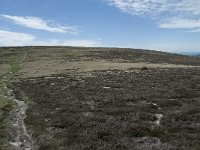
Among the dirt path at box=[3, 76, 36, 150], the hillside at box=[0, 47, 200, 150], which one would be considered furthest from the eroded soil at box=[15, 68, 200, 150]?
the dirt path at box=[3, 76, 36, 150]

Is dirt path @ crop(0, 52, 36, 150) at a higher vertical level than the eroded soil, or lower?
lower

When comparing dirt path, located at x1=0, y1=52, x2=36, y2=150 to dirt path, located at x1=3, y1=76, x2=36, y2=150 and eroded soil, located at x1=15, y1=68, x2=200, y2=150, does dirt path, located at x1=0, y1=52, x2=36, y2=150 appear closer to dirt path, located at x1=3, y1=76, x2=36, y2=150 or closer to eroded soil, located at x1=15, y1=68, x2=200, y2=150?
dirt path, located at x1=3, y1=76, x2=36, y2=150

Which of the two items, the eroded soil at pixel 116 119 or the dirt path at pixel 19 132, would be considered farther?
the dirt path at pixel 19 132

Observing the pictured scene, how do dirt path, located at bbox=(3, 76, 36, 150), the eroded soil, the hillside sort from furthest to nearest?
1. dirt path, located at bbox=(3, 76, 36, 150)
2. the hillside
3. the eroded soil

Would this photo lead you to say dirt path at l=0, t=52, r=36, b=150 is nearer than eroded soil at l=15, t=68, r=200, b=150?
No

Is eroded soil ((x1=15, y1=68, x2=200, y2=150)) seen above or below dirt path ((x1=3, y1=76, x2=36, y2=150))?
above

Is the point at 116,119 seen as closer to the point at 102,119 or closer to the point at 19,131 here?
the point at 102,119

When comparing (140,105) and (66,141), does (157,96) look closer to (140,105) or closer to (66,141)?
(140,105)

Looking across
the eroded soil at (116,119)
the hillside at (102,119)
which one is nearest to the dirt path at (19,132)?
the hillside at (102,119)

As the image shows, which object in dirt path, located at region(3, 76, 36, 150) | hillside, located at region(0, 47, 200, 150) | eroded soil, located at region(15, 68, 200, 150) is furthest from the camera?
dirt path, located at region(3, 76, 36, 150)

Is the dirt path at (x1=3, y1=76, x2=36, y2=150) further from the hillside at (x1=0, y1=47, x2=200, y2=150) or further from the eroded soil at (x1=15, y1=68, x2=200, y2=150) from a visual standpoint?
the eroded soil at (x1=15, y1=68, x2=200, y2=150)

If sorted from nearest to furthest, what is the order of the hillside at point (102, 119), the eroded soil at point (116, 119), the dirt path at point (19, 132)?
1. the eroded soil at point (116, 119)
2. the hillside at point (102, 119)
3. the dirt path at point (19, 132)

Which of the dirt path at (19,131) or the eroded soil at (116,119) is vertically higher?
the eroded soil at (116,119)

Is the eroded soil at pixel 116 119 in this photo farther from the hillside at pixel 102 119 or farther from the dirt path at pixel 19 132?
the dirt path at pixel 19 132
